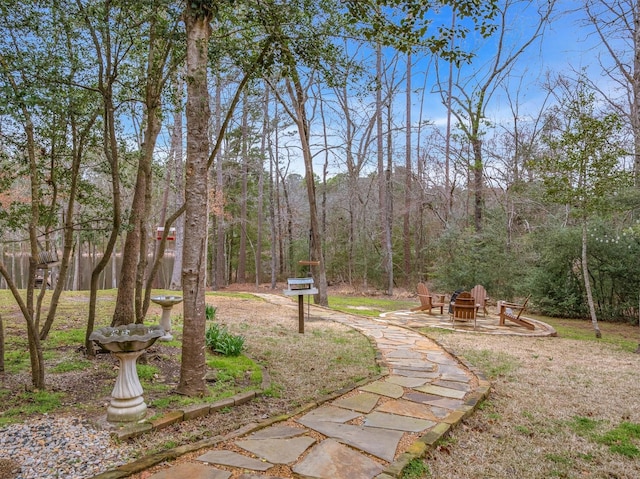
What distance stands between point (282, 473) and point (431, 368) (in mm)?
2915

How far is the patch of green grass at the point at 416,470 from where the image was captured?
7.85ft

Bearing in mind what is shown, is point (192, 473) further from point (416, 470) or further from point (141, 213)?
point (141, 213)

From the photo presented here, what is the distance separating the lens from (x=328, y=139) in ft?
57.8

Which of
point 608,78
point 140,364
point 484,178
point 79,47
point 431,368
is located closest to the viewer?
point 79,47

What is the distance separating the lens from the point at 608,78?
12.2 metres

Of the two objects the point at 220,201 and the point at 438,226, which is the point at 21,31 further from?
the point at 438,226

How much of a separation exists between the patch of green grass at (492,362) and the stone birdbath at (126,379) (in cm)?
360

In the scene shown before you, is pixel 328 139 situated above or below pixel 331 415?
above

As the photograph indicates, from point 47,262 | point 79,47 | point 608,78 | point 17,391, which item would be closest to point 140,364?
point 17,391

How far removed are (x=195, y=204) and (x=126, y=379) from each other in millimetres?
1457

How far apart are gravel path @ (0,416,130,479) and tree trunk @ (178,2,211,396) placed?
0.89 m

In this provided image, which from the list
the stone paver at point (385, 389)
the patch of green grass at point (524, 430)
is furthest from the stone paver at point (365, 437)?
the patch of green grass at point (524, 430)

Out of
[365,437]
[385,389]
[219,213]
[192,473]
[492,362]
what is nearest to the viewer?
[192,473]

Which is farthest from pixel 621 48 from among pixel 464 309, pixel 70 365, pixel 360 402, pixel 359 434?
pixel 70 365
